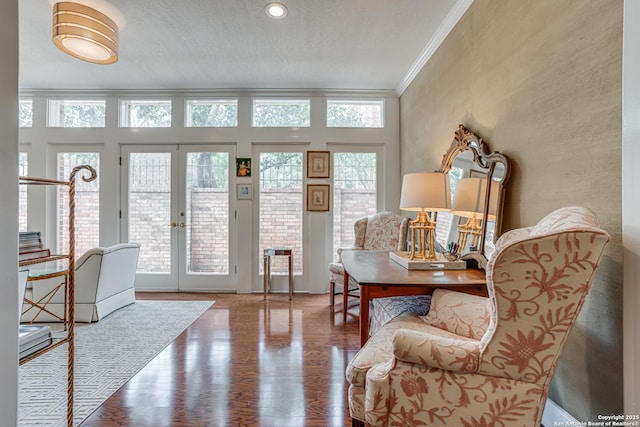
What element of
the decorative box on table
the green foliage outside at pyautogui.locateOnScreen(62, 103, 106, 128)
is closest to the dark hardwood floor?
the decorative box on table

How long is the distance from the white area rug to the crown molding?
11.5 ft

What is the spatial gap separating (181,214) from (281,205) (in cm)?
136

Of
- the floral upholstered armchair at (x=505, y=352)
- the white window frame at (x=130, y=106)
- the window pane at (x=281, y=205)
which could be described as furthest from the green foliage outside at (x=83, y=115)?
the floral upholstered armchair at (x=505, y=352)

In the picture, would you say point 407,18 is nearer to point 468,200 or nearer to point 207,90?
point 468,200

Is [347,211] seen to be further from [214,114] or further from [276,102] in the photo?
[214,114]

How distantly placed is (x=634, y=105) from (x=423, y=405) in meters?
1.30

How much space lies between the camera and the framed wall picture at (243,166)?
4.12m

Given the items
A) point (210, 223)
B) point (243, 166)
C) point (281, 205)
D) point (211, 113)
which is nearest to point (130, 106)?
point (211, 113)

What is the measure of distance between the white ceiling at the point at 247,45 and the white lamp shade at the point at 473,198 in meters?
1.32

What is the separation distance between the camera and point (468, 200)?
2.19m

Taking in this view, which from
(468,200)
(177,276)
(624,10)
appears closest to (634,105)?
(624,10)

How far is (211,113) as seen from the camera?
421 centimetres

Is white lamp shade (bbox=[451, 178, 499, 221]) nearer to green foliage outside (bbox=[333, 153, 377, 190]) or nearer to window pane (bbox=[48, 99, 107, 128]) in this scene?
green foliage outside (bbox=[333, 153, 377, 190])

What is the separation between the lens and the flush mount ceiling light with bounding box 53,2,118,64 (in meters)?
2.30
